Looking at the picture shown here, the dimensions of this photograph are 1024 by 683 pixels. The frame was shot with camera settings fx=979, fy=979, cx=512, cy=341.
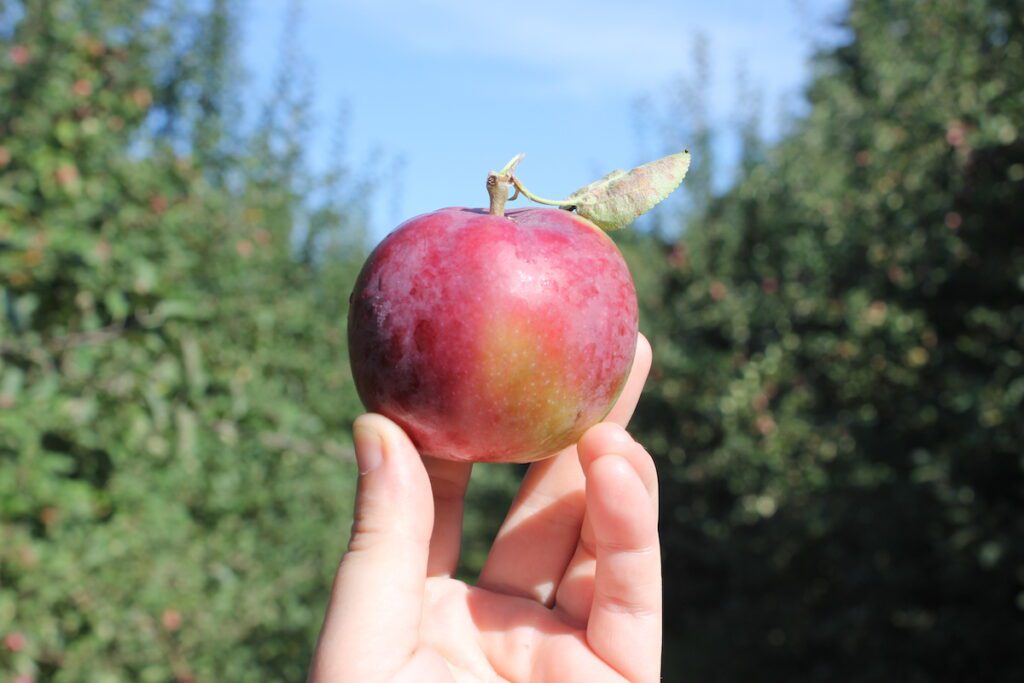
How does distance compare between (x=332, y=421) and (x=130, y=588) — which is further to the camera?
(x=332, y=421)

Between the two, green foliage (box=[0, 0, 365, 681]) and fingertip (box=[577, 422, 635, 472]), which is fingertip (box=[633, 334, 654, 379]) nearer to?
fingertip (box=[577, 422, 635, 472])

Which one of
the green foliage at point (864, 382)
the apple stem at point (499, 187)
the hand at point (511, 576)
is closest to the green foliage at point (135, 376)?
the hand at point (511, 576)

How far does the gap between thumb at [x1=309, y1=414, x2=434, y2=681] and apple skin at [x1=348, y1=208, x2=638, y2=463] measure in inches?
2.5

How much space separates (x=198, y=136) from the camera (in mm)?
4309

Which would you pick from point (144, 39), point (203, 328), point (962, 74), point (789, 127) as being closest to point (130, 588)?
point (203, 328)

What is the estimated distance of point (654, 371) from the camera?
5.77 meters

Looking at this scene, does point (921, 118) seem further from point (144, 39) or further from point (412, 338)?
point (412, 338)

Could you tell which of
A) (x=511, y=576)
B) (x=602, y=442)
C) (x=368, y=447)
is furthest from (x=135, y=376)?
(x=602, y=442)

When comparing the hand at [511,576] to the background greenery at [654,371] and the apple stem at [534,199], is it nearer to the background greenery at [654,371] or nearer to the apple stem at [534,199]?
the apple stem at [534,199]

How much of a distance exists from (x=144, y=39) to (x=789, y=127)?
16.0 ft

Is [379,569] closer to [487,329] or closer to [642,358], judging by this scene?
[487,329]

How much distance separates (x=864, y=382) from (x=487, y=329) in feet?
11.1

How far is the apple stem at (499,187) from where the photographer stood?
4.30 feet

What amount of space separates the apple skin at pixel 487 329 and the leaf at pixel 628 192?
0.12 m
